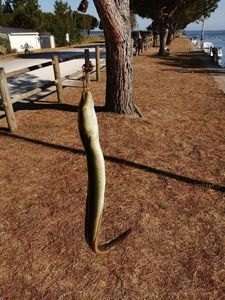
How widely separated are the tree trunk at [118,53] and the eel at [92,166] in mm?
6289

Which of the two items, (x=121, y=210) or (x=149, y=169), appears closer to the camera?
(x=121, y=210)

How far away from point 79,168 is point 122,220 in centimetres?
165

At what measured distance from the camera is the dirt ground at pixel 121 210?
329 cm

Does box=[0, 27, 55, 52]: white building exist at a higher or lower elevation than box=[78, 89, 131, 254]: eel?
lower

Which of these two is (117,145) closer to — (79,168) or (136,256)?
(79,168)

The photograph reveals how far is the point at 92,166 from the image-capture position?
3.78 ft

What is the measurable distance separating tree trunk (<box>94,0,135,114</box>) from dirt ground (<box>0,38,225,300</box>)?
42cm

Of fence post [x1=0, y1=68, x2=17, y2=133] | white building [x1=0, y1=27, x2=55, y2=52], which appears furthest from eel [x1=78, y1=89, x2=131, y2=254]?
white building [x1=0, y1=27, x2=55, y2=52]

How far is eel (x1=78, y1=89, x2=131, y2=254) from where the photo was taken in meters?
0.99

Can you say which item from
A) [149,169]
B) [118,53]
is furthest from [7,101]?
[149,169]

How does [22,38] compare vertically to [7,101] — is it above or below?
below

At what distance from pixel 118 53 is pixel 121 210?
4367 millimetres

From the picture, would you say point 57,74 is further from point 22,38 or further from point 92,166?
point 22,38

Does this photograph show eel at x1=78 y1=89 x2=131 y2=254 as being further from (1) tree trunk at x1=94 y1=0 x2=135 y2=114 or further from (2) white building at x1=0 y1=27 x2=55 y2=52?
(2) white building at x1=0 y1=27 x2=55 y2=52
